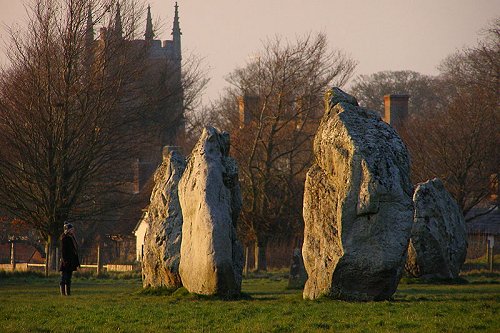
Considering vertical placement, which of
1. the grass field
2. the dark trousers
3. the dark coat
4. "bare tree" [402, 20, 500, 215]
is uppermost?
"bare tree" [402, 20, 500, 215]

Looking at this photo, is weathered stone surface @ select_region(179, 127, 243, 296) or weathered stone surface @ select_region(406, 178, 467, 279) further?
weathered stone surface @ select_region(406, 178, 467, 279)

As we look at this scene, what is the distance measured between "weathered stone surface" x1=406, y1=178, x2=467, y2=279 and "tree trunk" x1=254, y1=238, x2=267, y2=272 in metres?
16.0

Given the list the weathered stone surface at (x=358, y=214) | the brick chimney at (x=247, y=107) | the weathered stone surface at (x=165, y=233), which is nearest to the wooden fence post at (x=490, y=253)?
the weathered stone surface at (x=165, y=233)

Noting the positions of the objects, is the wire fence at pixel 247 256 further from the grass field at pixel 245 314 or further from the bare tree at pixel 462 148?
the grass field at pixel 245 314

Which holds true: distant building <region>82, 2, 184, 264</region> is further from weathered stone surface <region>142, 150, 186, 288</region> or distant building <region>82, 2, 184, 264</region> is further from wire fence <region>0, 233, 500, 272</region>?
weathered stone surface <region>142, 150, 186, 288</region>

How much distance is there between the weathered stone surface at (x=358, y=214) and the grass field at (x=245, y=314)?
1.81 ft

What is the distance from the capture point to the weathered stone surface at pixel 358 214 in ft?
63.8

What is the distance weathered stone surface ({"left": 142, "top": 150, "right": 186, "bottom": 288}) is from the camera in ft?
77.9

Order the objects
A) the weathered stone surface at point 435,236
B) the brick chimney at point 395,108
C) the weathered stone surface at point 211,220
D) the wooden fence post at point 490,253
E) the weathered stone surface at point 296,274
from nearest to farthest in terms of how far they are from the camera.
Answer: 1. the weathered stone surface at point 211,220
2. the weathered stone surface at point 296,274
3. the weathered stone surface at point 435,236
4. the wooden fence post at point 490,253
5. the brick chimney at point 395,108

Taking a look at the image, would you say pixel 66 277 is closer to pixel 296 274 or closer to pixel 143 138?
pixel 296 274

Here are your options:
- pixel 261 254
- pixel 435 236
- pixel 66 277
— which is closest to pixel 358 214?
pixel 66 277

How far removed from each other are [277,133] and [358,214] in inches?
1272

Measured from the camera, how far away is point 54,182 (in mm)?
40406

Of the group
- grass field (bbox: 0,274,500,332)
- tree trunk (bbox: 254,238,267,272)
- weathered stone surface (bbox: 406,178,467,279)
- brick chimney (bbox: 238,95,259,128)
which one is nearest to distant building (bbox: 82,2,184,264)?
brick chimney (bbox: 238,95,259,128)
